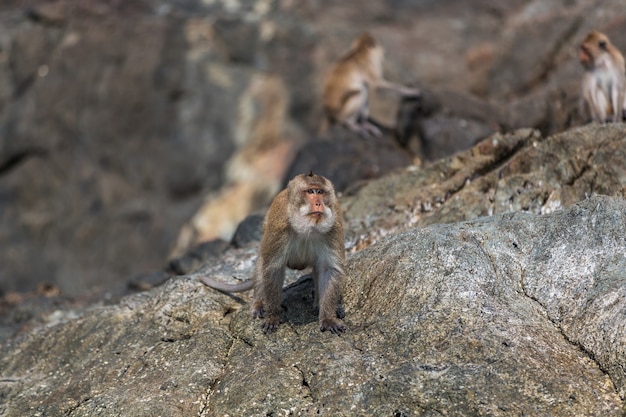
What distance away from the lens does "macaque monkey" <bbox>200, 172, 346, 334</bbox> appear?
27.2 feet

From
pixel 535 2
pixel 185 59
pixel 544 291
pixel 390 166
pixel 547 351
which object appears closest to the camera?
pixel 547 351

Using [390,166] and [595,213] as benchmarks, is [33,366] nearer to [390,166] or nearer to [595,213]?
[595,213]

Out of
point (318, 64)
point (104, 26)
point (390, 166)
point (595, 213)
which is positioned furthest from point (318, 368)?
point (104, 26)

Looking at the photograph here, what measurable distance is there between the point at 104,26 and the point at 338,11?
6.67 meters

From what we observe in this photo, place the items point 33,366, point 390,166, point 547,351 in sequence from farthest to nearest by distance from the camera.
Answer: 1. point 390,166
2. point 33,366
3. point 547,351

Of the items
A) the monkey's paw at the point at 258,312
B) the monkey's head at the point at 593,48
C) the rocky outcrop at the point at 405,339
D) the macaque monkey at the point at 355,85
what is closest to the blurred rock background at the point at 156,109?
the macaque monkey at the point at 355,85

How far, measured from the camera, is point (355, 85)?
19.1 metres

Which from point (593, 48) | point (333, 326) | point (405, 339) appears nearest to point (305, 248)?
point (333, 326)

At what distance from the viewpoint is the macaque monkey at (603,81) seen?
14.0m

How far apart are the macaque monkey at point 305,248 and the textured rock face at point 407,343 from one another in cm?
19

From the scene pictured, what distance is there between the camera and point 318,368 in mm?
7785

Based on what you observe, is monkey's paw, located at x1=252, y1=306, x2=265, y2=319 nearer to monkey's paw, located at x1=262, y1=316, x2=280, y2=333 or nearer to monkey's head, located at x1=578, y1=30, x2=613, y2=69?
monkey's paw, located at x1=262, y1=316, x2=280, y2=333

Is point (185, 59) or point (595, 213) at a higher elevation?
point (595, 213)

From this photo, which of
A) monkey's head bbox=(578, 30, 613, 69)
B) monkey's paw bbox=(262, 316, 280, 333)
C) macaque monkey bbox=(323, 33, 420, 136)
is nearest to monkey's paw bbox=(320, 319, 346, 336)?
monkey's paw bbox=(262, 316, 280, 333)
